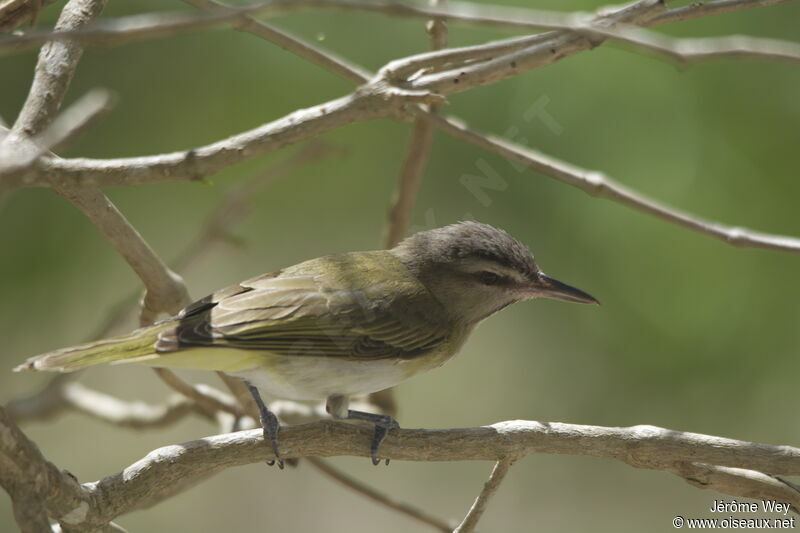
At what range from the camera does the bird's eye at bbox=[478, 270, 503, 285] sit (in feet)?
10.7

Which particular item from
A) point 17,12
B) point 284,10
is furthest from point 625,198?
point 17,12

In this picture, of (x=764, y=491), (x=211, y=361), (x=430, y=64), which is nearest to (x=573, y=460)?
(x=764, y=491)

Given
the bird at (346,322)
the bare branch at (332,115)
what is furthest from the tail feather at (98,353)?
the bare branch at (332,115)

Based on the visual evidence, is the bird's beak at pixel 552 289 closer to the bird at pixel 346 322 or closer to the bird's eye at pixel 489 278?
the bird at pixel 346 322

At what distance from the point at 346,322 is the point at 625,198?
1067mm

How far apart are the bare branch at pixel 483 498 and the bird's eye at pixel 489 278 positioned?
3.31 ft

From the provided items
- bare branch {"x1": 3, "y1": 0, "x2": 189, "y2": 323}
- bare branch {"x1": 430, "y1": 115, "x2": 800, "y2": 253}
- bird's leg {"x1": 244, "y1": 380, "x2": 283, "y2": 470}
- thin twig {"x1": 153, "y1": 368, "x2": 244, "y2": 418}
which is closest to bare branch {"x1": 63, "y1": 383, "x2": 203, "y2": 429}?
thin twig {"x1": 153, "y1": 368, "x2": 244, "y2": 418}

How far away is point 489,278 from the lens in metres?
3.30

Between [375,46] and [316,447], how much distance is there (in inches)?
84.8

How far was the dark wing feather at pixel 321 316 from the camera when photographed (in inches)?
111

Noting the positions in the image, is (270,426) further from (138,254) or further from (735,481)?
(735,481)

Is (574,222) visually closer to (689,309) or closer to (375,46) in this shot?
(689,309)

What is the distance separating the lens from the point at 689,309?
11.9 feet

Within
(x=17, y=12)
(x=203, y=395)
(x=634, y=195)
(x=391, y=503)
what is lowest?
(x=391, y=503)
